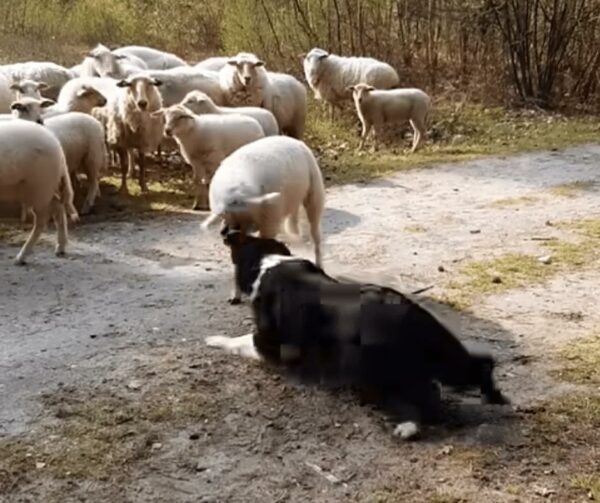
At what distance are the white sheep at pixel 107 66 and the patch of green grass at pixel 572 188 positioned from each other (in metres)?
5.18

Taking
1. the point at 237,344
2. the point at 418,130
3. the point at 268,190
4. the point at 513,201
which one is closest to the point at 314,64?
the point at 418,130

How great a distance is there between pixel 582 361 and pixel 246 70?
6.81 m

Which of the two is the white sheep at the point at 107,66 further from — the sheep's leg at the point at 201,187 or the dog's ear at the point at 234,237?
the dog's ear at the point at 234,237

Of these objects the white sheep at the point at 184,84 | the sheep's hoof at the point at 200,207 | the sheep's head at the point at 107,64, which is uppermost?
the sheep's head at the point at 107,64

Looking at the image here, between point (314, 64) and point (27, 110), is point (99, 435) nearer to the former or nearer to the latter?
point (27, 110)

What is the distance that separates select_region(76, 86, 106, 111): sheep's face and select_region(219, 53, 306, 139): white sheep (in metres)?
1.90

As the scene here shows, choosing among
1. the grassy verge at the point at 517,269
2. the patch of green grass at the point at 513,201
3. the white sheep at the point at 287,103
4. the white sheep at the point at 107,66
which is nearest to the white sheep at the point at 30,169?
the grassy verge at the point at 517,269

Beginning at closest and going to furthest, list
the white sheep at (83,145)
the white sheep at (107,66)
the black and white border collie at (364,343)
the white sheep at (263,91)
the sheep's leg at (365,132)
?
the black and white border collie at (364,343), the white sheep at (83,145), the white sheep at (263,91), the white sheep at (107,66), the sheep's leg at (365,132)

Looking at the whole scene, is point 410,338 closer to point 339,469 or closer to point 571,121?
point 339,469

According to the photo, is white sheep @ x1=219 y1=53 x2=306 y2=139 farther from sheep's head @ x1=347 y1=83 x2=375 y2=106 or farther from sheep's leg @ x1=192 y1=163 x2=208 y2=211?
sheep's leg @ x1=192 y1=163 x2=208 y2=211

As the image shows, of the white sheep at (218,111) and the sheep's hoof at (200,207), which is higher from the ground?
the white sheep at (218,111)

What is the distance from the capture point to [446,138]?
13445mm

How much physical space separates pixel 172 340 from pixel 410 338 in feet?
5.42

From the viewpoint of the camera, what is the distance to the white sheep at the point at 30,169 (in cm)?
668
